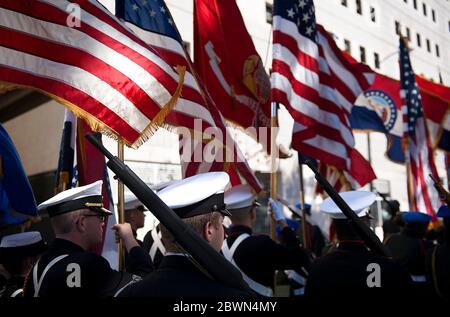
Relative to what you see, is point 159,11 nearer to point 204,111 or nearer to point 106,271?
point 204,111

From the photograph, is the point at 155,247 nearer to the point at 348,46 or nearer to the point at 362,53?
the point at 348,46

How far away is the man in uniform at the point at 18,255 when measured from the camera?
10.5 feet

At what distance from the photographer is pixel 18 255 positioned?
3305 millimetres

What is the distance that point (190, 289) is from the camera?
1815mm

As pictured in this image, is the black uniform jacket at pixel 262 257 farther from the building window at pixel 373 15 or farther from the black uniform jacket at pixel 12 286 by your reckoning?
the building window at pixel 373 15

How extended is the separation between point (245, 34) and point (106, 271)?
4557 millimetres

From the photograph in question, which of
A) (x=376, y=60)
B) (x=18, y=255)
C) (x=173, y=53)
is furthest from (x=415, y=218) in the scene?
(x=376, y=60)

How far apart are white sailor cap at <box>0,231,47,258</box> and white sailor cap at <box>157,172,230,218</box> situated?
1609mm

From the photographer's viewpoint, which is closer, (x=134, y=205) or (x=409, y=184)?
(x=134, y=205)

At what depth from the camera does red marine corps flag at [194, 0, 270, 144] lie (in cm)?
589

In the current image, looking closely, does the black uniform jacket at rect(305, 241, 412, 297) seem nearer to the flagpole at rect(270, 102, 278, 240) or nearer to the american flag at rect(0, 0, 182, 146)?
the american flag at rect(0, 0, 182, 146)

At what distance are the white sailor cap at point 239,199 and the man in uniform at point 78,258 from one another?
1489mm

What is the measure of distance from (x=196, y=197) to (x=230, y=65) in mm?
4291
